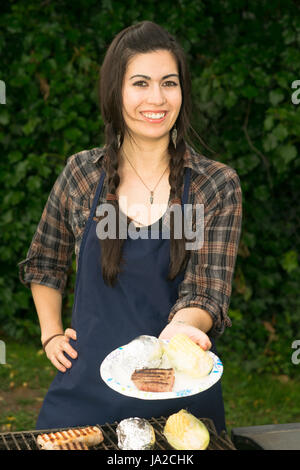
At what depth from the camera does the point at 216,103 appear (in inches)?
163

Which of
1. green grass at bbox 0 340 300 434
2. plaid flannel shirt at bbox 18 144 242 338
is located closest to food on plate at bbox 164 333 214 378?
plaid flannel shirt at bbox 18 144 242 338

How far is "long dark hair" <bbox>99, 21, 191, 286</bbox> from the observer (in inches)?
80.0

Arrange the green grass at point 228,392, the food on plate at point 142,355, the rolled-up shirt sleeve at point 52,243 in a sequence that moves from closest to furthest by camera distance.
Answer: the food on plate at point 142,355 < the rolled-up shirt sleeve at point 52,243 < the green grass at point 228,392

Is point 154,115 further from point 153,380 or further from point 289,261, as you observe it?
point 289,261

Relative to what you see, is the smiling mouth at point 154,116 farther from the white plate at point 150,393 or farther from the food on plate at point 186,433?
the food on plate at point 186,433

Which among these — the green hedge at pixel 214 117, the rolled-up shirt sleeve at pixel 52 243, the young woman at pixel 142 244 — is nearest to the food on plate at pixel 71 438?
the young woman at pixel 142 244

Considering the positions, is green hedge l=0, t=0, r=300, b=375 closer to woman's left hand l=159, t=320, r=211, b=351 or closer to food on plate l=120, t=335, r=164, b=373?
woman's left hand l=159, t=320, r=211, b=351

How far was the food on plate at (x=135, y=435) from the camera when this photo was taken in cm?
146

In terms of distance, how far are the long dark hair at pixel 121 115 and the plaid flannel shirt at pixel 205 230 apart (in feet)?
0.16

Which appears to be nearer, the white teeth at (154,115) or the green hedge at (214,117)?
the white teeth at (154,115)

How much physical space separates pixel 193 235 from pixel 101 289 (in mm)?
358

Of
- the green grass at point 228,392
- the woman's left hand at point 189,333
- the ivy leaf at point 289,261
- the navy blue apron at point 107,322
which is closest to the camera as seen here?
the woman's left hand at point 189,333
